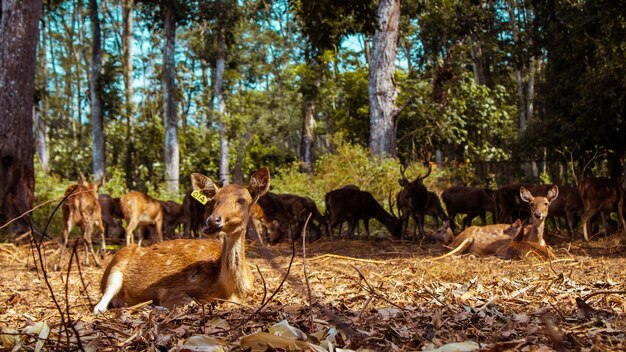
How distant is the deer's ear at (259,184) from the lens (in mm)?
5910

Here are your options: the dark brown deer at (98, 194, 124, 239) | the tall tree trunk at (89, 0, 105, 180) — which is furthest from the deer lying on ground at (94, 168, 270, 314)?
the tall tree trunk at (89, 0, 105, 180)

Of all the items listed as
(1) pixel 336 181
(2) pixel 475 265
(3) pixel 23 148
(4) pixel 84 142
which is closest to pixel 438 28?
(1) pixel 336 181

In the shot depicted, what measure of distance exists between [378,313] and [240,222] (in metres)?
1.50

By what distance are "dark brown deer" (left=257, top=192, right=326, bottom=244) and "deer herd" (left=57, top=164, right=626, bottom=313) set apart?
0.02 meters

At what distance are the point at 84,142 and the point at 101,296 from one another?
165ft

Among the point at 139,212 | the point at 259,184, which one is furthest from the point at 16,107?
the point at 259,184

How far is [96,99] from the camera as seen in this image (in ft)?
90.9

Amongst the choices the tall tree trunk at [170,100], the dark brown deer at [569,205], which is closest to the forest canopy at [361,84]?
the tall tree trunk at [170,100]

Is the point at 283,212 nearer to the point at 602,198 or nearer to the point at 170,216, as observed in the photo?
the point at 170,216

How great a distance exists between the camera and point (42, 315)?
208 inches

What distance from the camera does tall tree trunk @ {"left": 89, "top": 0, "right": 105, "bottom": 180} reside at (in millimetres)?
26531

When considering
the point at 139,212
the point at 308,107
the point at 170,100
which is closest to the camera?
the point at 139,212

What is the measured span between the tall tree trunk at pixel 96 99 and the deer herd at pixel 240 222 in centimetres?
1285

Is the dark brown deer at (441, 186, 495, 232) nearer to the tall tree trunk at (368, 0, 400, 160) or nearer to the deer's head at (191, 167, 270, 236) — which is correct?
the tall tree trunk at (368, 0, 400, 160)
